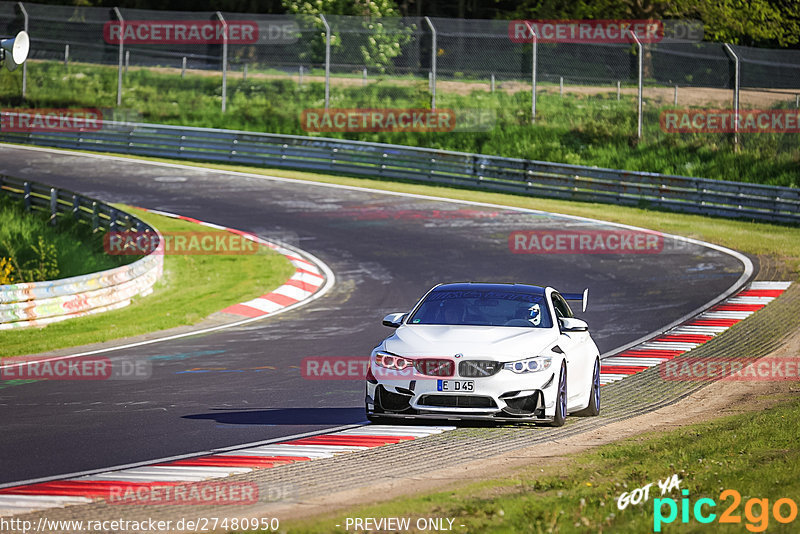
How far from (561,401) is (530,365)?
1.77 ft

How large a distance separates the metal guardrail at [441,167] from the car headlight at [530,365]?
20.9m

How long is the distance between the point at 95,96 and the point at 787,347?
106ft

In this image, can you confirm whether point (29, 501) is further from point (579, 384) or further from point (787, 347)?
point (787, 347)

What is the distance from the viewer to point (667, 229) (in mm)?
27703

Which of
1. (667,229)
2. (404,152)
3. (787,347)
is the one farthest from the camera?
(404,152)

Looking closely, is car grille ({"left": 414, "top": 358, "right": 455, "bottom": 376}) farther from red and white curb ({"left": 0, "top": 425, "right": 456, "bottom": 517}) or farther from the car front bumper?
red and white curb ({"left": 0, "top": 425, "right": 456, "bottom": 517})

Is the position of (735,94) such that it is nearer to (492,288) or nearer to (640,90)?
(640,90)

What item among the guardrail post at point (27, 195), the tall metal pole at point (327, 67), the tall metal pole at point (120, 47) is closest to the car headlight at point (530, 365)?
the guardrail post at point (27, 195)

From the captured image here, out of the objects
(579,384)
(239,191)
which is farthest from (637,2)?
(579,384)

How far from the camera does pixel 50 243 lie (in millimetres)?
25359

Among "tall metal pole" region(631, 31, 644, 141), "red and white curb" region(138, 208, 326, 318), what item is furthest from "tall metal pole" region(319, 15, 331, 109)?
"red and white curb" region(138, 208, 326, 318)

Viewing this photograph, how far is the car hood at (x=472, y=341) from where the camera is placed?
33.3 ft

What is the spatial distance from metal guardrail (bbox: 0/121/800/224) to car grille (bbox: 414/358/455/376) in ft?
70.2

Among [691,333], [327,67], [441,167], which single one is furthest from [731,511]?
[327,67]
